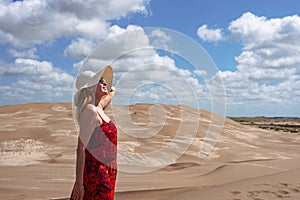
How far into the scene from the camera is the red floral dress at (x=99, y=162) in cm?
373

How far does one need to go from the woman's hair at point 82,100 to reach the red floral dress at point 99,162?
0.86 feet

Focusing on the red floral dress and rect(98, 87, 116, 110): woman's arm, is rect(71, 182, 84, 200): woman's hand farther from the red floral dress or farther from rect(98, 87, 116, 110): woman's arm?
rect(98, 87, 116, 110): woman's arm

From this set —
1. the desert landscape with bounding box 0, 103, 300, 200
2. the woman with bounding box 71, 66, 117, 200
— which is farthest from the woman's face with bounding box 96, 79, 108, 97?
the desert landscape with bounding box 0, 103, 300, 200

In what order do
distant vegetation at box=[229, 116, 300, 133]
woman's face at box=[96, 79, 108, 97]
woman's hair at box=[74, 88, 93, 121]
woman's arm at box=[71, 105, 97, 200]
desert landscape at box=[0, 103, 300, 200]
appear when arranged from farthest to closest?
distant vegetation at box=[229, 116, 300, 133] < desert landscape at box=[0, 103, 300, 200] < woman's face at box=[96, 79, 108, 97] < woman's hair at box=[74, 88, 93, 121] < woman's arm at box=[71, 105, 97, 200]

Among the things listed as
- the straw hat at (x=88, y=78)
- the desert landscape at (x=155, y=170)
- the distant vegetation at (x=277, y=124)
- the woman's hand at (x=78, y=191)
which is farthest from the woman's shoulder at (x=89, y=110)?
the distant vegetation at (x=277, y=124)

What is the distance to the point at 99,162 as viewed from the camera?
3.77m

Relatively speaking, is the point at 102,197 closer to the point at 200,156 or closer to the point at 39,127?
the point at 200,156

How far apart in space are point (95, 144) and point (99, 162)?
0.65 ft

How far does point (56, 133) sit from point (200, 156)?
7.70m

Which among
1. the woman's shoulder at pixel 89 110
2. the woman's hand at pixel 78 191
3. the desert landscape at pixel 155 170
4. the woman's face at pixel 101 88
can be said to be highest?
the woman's face at pixel 101 88

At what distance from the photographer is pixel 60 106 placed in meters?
36.1

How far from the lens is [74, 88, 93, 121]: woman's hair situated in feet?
12.0

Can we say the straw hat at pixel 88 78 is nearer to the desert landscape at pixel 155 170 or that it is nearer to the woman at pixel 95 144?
the woman at pixel 95 144

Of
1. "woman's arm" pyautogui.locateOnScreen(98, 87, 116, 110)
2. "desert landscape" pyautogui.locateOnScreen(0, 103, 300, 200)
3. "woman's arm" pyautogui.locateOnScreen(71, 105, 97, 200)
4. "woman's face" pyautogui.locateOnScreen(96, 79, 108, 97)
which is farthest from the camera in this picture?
"desert landscape" pyautogui.locateOnScreen(0, 103, 300, 200)
